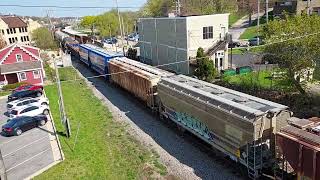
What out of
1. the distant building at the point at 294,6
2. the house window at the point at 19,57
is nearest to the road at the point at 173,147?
the house window at the point at 19,57

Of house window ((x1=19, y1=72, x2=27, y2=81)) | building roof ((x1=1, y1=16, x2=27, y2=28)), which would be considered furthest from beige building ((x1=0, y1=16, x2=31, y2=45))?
house window ((x1=19, y1=72, x2=27, y2=81))

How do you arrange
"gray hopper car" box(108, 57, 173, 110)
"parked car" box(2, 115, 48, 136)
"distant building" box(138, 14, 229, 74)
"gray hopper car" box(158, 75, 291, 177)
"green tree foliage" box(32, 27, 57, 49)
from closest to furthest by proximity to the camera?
"gray hopper car" box(158, 75, 291, 177) < "parked car" box(2, 115, 48, 136) < "gray hopper car" box(108, 57, 173, 110) < "distant building" box(138, 14, 229, 74) < "green tree foliage" box(32, 27, 57, 49)

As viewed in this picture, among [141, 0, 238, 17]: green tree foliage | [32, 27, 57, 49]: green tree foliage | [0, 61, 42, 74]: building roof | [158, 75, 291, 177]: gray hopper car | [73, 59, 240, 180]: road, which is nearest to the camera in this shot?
[158, 75, 291, 177]: gray hopper car

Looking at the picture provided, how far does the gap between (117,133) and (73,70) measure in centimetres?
3222

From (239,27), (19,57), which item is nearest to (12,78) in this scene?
(19,57)

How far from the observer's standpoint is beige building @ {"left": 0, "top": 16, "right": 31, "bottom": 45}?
329 feet

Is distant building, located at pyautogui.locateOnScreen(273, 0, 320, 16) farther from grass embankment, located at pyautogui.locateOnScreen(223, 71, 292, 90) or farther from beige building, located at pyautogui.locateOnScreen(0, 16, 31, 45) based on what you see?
beige building, located at pyautogui.locateOnScreen(0, 16, 31, 45)

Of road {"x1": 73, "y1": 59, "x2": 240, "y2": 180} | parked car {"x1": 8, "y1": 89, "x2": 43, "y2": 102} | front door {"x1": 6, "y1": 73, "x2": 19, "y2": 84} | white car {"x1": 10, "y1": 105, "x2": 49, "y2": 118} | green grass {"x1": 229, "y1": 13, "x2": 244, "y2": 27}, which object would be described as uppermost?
green grass {"x1": 229, "y1": 13, "x2": 244, "y2": 27}

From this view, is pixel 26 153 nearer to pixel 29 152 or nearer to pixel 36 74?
pixel 29 152

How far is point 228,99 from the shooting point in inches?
758

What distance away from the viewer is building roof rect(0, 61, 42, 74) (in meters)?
45.4

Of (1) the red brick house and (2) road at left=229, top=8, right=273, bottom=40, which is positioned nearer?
(1) the red brick house

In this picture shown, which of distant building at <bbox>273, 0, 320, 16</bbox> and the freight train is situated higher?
distant building at <bbox>273, 0, 320, 16</bbox>

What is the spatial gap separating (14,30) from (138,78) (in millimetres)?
87808
